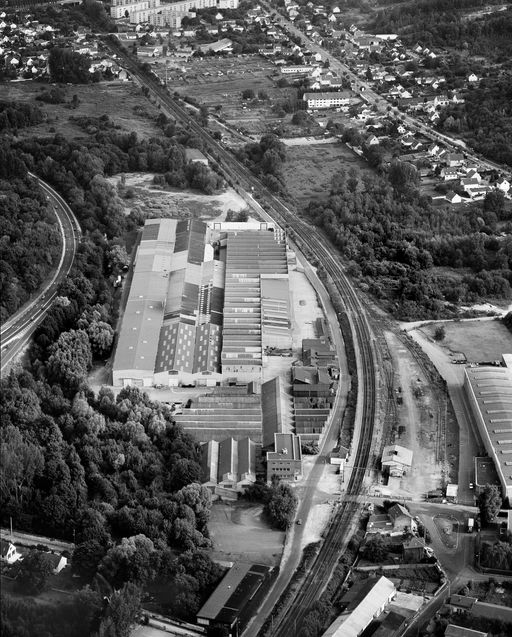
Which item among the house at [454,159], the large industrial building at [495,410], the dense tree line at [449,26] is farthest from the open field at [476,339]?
the dense tree line at [449,26]

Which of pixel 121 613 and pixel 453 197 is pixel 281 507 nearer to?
pixel 121 613

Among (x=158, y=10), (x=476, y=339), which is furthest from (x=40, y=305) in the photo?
(x=158, y=10)

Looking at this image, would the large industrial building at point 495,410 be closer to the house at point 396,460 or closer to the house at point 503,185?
the house at point 396,460

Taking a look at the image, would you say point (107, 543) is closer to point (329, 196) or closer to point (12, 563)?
point (12, 563)

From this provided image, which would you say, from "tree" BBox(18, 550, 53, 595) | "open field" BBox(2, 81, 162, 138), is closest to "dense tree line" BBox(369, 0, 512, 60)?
"open field" BBox(2, 81, 162, 138)

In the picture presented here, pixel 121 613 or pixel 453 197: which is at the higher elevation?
pixel 453 197

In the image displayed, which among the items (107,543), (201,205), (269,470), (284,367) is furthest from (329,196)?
(107,543)
